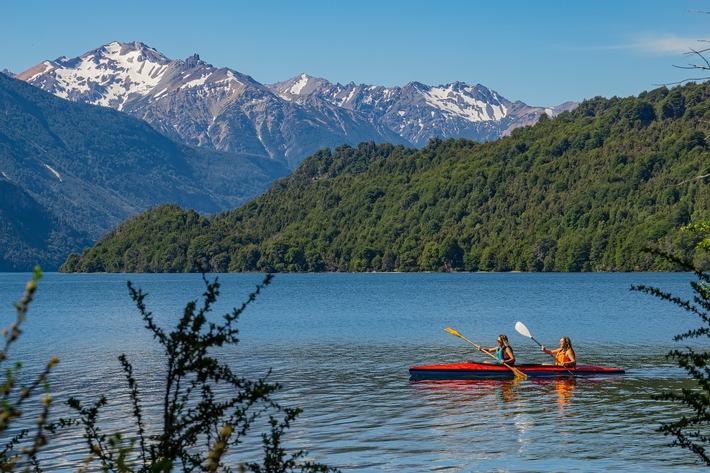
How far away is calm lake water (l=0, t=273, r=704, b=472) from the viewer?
82.0ft

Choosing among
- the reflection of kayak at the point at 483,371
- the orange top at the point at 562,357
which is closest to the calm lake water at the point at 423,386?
the reflection of kayak at the point at 483,371

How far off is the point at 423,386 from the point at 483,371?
2.94 meters

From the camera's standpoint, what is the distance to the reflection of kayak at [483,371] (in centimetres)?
3978

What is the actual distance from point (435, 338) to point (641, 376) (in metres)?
24.5

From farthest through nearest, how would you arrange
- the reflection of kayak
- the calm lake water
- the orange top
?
the orange top < the reflection of kayak < the calm lake water

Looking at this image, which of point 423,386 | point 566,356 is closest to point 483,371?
point 423,386

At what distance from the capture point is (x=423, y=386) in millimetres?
38531

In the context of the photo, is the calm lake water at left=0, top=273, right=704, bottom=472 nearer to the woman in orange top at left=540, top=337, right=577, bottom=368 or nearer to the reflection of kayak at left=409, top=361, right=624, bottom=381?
the reflection of kayak at left=409, top=361, right=624, bottom=381

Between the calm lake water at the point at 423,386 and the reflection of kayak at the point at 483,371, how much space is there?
0.46 m

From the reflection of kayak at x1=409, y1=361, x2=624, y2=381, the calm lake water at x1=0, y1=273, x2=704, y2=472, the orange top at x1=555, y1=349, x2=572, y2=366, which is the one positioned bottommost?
the calm lake water at x1=0, y1=273, x2=704, y2=472

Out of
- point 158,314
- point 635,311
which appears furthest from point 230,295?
A: point 635,311

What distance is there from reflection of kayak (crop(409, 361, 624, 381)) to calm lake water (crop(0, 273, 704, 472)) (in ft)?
1.52

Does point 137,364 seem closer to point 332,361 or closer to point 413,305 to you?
point 332,361

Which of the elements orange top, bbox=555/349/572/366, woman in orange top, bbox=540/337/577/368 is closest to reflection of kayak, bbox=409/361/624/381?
woman in orange top, bbox=540/337/577/368
